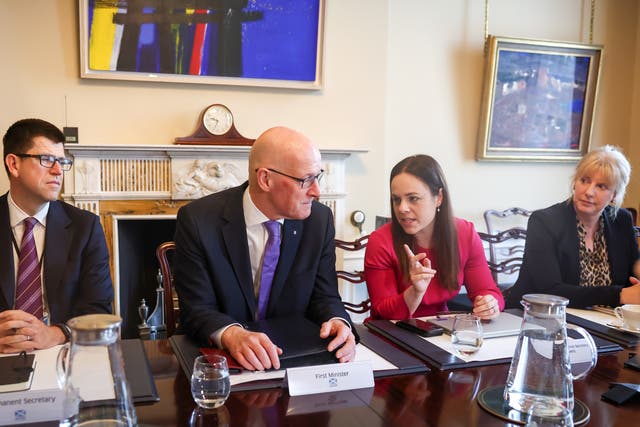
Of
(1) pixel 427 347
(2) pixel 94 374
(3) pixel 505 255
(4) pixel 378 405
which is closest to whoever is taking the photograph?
(2) pixel 94 374

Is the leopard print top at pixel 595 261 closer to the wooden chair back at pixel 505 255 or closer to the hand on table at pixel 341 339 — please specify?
the hand on table at pixel 341 339

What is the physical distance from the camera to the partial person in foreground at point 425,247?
76.4 inches

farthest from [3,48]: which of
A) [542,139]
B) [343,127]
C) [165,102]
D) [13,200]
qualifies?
[542,139]

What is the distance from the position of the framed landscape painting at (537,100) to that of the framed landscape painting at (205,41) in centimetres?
139

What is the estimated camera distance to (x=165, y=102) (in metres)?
3.36

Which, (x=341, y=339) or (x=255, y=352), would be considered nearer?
(x=255, y=352)

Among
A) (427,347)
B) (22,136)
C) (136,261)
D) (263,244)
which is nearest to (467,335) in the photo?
(427,347)

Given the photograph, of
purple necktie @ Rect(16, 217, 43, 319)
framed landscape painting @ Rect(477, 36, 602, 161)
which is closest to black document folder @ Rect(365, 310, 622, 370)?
purple necktie @ Rect(16, 217, 43, 319)

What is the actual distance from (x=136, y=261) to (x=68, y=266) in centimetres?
191

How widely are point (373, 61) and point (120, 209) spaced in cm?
188

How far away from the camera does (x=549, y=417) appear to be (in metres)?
0.96

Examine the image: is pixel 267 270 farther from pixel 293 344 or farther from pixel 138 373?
pixel 138 373

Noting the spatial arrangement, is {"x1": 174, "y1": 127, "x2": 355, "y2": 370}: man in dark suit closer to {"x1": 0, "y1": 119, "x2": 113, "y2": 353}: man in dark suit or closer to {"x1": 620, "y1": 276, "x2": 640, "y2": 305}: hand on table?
{"x1": 0, "y1": 119, "x2": 113, "y2": 353}: man in dark suit

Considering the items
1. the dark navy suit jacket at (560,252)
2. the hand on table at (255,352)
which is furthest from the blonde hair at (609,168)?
the hand on table at (255,352)
